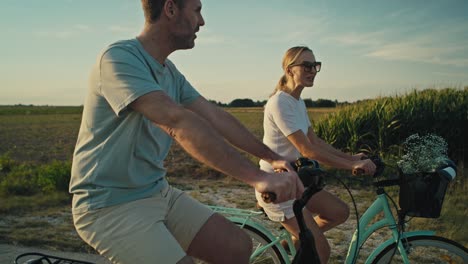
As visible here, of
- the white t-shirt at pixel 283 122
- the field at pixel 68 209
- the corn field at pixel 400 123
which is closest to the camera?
the white t-shirt at pixel 283 122

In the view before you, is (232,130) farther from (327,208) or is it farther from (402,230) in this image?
(402,230)

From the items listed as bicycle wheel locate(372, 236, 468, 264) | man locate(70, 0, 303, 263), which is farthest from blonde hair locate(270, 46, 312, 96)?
man locate(70, 0, 303, 263)

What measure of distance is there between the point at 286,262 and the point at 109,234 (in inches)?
58.3

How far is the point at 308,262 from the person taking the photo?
6.50 feet

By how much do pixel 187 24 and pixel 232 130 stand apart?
741 millimetres

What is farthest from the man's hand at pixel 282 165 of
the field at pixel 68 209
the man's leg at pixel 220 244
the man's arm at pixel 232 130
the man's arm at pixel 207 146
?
the field at pixel 68 209

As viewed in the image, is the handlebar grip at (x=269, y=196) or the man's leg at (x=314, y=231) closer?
the handlebar grip at (x=269, y=196)

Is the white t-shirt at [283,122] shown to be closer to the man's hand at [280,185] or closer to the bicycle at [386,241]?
the bicycle at [386,241]

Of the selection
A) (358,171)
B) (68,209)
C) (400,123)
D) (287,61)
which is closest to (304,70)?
(287,61)

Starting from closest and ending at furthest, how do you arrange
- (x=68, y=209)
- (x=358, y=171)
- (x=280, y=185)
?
(x=280, y=185), (x=358, y=171), (x=68, y=209)

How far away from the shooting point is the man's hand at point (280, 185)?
163cm

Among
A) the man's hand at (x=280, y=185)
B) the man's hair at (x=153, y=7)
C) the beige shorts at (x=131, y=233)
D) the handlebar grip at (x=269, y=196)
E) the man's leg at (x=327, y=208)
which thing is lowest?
the man's leg at (x=327, y=208)

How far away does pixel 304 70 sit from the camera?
345cm

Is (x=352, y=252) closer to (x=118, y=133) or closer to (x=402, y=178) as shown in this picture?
(x=402, y=178)
